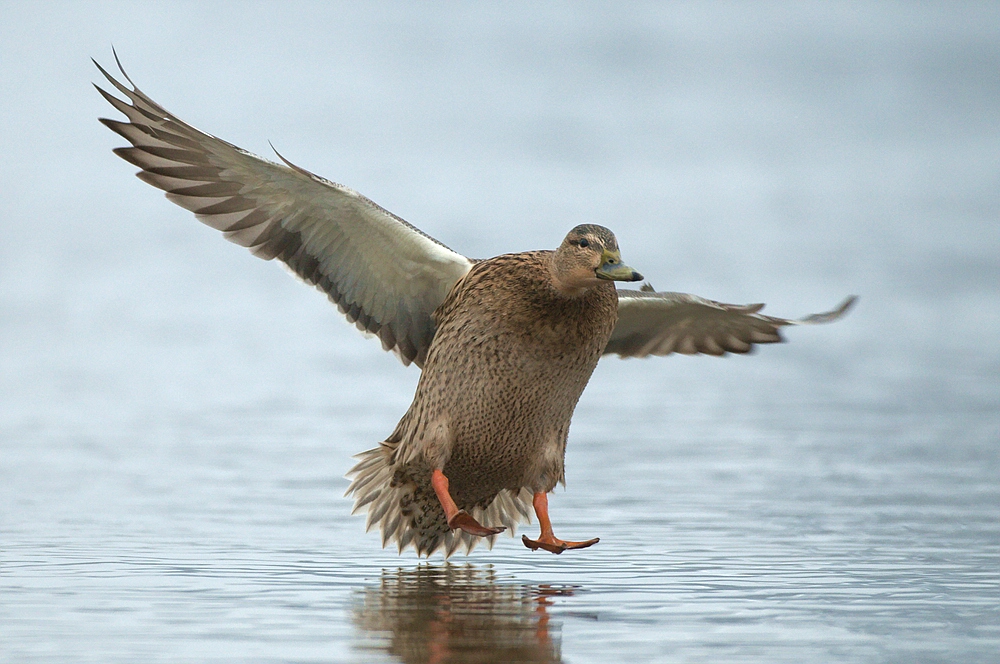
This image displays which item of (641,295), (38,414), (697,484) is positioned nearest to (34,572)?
(641,295)

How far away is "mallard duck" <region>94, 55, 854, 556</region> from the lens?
6363 mm

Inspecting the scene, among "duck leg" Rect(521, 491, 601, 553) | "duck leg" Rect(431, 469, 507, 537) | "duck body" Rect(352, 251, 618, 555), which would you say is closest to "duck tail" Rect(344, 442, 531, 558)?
"duck body" Rect(352, 251, 618, 555)

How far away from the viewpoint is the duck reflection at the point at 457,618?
14.8 ft

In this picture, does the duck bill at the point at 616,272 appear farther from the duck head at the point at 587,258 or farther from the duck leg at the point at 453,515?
the duck leg at the point at 453,515

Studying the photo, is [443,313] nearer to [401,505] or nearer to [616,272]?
[401,505]

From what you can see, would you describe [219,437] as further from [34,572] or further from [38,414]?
[34,572]

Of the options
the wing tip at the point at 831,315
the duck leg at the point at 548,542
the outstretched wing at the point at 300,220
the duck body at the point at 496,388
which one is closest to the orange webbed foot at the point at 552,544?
the duck leg at the point at 548,542

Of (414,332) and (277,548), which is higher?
(414,332)

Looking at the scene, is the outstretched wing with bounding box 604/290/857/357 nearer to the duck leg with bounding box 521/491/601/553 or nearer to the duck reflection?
the duck leg with bounding box 521/491/601/553

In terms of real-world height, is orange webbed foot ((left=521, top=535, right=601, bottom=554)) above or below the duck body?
below

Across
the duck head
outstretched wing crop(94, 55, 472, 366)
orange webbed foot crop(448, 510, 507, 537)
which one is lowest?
orange webbed foot crop(448, 510, 507, 537)

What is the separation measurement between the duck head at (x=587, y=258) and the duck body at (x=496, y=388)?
16 centimetres

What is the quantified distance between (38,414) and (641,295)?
6.06 m

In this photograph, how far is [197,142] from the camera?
6.67 m
